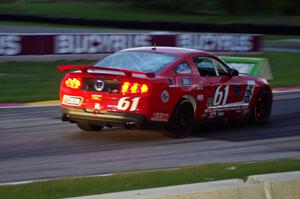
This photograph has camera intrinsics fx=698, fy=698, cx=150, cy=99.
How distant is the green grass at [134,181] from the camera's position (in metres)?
6.07

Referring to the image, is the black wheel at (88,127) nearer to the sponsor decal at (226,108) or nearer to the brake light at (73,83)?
the brake light at (73,83)

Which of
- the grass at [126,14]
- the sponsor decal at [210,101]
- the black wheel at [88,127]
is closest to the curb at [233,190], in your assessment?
the sponsor decal at [210,101]

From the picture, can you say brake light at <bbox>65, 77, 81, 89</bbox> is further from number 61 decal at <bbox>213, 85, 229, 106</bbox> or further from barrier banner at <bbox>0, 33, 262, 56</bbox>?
barrier banner at <bbox>0, 33, 262, 56</bbox>

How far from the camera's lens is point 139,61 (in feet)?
34.6

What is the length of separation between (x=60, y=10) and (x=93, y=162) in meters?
51.9

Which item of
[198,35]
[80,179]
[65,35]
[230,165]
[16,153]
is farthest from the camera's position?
[198,35]

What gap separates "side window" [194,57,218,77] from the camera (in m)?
11.0

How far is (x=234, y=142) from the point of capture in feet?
34.3

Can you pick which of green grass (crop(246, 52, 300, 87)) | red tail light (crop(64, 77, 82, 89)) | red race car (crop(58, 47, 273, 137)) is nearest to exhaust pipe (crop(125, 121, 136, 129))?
red race car (crop(58, 47, 273, 137))

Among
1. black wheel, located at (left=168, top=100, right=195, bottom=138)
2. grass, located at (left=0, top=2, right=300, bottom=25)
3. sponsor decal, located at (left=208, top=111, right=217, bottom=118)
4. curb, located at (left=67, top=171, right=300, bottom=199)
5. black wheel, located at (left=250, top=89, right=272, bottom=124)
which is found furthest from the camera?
grass, located at (left=0, top=2, right=300, bottom=25)

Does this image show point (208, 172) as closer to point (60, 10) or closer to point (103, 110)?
point (103, 110)

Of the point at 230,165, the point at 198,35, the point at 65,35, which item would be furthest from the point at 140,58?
the point at 198,35

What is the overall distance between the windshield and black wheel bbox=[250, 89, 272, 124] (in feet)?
7.56

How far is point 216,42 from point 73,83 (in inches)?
721
